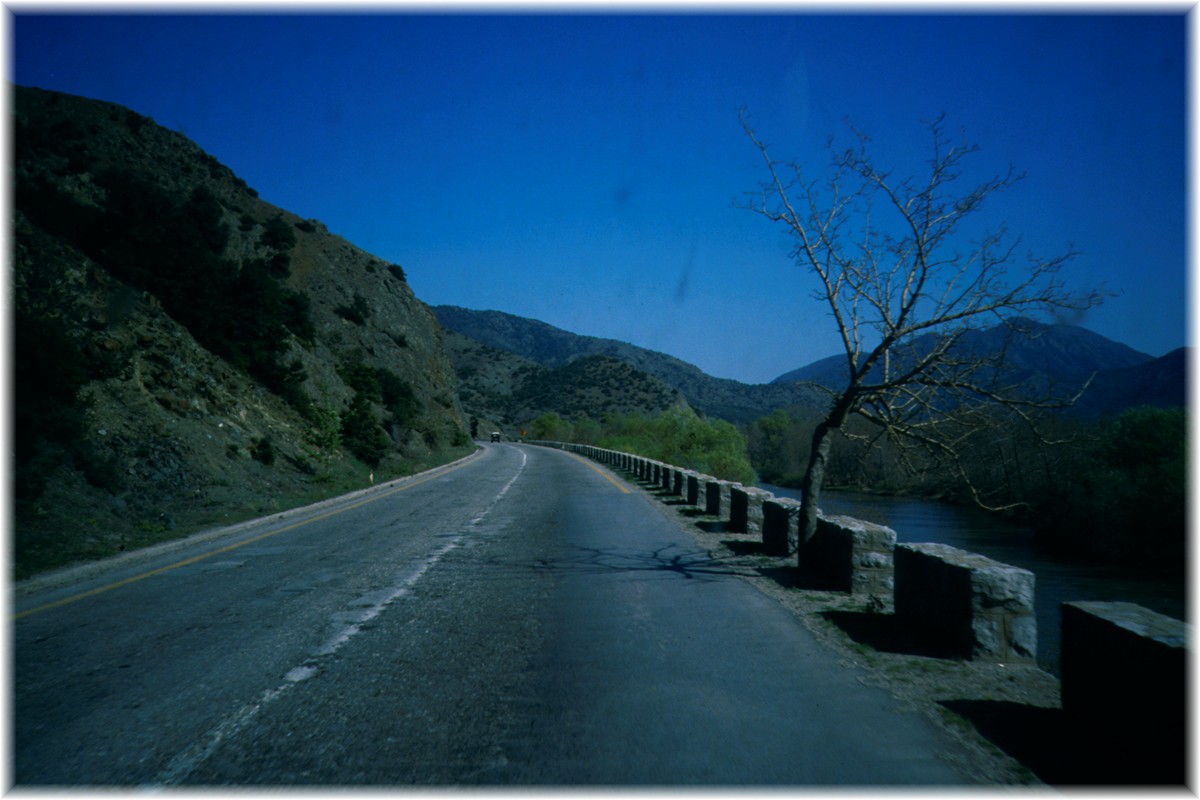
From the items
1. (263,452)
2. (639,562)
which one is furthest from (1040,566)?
(263,452)

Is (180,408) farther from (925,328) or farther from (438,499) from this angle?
(925,328)

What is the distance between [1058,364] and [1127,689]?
6668 mm

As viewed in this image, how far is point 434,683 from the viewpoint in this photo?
5438 mm

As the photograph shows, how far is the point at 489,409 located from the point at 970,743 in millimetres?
134294

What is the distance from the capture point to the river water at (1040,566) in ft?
52.6

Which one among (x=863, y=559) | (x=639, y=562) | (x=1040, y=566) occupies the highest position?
(x=863, y=559)

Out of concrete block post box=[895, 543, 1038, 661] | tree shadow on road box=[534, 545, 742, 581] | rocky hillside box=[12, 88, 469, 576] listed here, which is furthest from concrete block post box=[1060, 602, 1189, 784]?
rocky hillside box=[12, 88, 469, 576]

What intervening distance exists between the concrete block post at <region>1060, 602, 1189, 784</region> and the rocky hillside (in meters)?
10.6

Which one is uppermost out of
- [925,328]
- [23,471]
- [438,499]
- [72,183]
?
[72,183]

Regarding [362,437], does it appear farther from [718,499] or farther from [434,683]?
[434,683]

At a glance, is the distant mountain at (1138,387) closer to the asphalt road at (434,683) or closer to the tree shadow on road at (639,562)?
the tree shadow on road at (639,562)

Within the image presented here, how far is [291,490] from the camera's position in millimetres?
21875

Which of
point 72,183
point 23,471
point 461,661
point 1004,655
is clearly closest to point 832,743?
point 1004,655

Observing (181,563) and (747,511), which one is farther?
(747,511)
